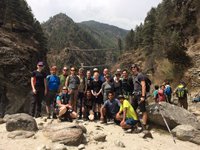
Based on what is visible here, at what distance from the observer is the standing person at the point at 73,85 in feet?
39.9

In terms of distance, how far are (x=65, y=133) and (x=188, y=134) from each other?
4.39m

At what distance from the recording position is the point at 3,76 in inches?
1029

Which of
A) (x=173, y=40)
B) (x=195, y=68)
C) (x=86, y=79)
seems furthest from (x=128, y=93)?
(x=173, y=40)

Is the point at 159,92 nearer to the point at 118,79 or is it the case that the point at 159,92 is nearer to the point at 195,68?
the point at 118,79

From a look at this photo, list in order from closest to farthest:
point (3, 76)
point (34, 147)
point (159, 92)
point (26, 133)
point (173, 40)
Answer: point (34, 147)
point (26, 133)
point (159, 92)
point (3, 76)
point (173, 40)

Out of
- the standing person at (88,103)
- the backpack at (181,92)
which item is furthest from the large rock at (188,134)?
the backpack at (181,92)

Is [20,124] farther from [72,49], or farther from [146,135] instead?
[72,49]

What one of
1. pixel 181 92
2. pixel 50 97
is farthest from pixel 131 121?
pixel 181 92

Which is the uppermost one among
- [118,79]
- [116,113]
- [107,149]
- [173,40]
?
[173,40]

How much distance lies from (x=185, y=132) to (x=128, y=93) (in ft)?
8.21

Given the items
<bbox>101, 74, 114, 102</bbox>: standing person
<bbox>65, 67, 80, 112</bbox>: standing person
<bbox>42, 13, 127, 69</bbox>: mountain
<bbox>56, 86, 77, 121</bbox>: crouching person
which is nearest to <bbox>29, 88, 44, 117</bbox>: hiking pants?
<bbox>56, 86, 77, 121</bbox>: crouching person

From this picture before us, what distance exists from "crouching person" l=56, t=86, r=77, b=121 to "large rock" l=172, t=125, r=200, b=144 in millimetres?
3752

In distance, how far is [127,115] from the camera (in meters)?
11.5

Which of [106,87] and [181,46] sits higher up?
[181,46]
